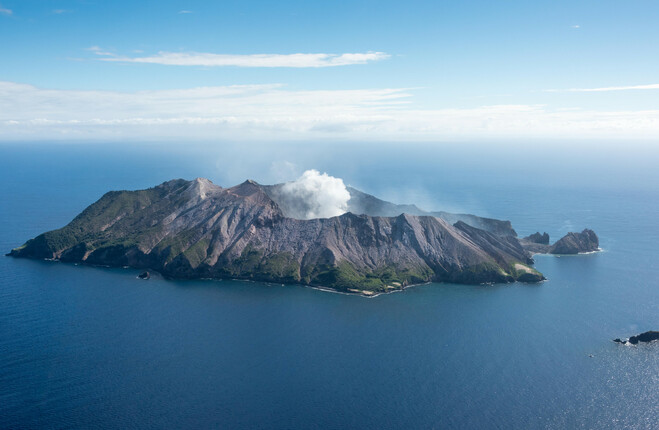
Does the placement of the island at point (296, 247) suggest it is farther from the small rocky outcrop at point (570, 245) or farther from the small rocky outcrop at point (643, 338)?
the small rocky outcrop at point (643, 338)

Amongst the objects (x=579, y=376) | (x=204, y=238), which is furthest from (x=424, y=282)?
(x=204, y=238)

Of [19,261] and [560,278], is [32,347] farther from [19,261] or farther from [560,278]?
[560,278]

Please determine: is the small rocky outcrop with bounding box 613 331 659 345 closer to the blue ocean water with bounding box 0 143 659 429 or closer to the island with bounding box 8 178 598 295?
the blue ocean water with bounding box 0 143 659 429

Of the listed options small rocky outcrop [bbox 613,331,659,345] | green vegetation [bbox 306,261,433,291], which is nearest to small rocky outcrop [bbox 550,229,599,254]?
green vegetation [bbox 306,261,433,291]

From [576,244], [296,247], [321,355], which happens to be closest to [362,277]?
[296,247]

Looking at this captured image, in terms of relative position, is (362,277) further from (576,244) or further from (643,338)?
(576,244)

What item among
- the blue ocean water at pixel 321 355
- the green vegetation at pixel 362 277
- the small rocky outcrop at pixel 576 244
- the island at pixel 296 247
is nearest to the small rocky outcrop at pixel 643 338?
the blue ocean water at pixel 321 355
